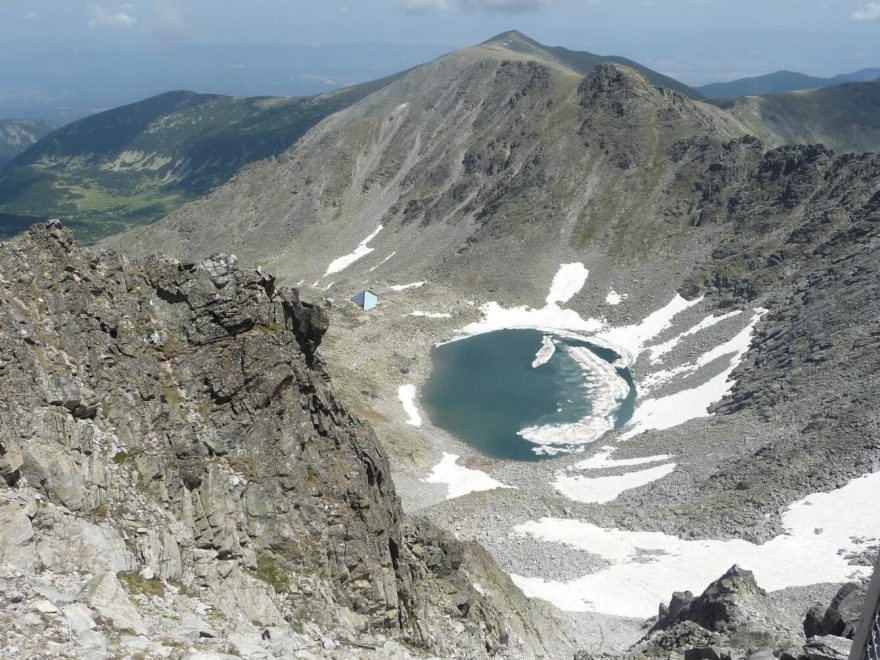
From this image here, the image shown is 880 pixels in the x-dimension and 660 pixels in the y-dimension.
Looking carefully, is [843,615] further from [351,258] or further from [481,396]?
[351,258]

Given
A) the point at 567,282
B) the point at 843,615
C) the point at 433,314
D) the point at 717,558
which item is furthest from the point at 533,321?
the point at 843,615

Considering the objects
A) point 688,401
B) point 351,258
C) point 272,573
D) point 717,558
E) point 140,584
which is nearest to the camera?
point 140,584

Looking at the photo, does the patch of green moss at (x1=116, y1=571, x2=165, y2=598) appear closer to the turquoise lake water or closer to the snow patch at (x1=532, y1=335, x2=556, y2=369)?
the turquoise lake water

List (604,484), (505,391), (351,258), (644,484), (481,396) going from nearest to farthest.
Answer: (644,484) → (604,484) → (481,396) → (505,391) → (351,258)

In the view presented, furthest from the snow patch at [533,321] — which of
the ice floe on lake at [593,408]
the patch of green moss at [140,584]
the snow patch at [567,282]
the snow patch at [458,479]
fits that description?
the patch of green moss at [140,584]

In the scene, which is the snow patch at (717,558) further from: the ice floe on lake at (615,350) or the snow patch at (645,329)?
the snow patch at (645,329)

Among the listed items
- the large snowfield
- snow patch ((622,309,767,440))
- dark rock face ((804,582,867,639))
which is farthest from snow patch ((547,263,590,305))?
dark rock face ((804,582,867,639))
